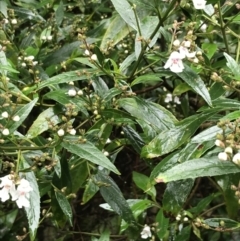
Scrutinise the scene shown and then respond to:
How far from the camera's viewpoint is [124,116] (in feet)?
4.49

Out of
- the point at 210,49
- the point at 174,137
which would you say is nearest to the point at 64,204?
the point at 174,137

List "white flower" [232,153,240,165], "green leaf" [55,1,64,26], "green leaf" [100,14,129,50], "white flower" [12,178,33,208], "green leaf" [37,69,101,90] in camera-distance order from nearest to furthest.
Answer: "white flower" [232,153,240,165], "white flower" [12,178,33,208], "green leaf" [37,69,101,90], "green leaf" [100,14,129,50], "green leaf" [55,1,64,26]

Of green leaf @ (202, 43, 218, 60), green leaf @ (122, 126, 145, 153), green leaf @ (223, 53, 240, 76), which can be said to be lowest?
green leaf @ (122, 126, 145, 153)

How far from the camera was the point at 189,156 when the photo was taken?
119cm

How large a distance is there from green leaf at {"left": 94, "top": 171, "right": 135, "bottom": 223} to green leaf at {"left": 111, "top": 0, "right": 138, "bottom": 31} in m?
0.49

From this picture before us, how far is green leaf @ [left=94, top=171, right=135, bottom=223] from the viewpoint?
1.46 m

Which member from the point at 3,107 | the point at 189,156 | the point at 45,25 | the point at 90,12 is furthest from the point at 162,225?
the point at 90,12

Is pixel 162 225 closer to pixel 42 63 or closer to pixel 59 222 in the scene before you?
pixel 59 222

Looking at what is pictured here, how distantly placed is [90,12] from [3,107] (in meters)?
1.20

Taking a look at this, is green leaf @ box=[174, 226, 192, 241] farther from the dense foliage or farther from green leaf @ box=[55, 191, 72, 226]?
green leaf @ box=[55, 191, 72, 226]

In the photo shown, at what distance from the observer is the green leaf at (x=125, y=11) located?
1.41 m

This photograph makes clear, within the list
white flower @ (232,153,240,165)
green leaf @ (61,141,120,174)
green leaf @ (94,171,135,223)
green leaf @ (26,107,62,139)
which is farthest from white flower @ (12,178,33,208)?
white flower @ (232,153,240,165)

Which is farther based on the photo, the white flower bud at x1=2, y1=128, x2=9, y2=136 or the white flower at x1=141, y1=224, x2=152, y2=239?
the white flower at x1=141, y1=224, x2=152, y2=239

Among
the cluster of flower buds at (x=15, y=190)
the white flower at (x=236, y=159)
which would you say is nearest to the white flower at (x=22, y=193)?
the cluster of flower buds at (x=15, y=190)
